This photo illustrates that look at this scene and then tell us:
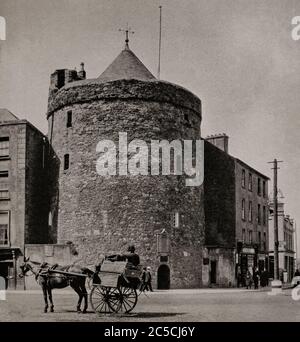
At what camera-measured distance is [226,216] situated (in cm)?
3750

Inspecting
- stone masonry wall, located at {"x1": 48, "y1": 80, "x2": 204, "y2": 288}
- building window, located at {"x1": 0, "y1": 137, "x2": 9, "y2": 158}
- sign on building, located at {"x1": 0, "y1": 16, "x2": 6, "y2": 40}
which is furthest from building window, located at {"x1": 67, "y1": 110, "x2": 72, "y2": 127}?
sign on building, located at {"x1": 0, "y1": 16, "x2": 6, "y2": 40}

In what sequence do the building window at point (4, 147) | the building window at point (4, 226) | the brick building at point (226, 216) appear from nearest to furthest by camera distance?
the building window at point (4, 226), the building window at point (4, 147), the brick building at point (226, 216)

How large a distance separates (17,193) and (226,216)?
14.0m

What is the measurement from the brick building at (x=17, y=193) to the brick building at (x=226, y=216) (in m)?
10.2

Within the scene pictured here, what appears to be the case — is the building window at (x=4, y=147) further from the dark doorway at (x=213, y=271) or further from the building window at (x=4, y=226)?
the dark doorway at (x=213, y=271)

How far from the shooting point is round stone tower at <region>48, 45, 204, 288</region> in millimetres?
30156

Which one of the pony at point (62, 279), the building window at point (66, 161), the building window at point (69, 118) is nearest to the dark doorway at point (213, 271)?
the building window at point (66, 161)

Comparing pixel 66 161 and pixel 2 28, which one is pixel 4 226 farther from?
pixel 2 28

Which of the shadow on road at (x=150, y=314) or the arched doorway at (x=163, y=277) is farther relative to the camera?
the arched doorway at (x=163, y=277)

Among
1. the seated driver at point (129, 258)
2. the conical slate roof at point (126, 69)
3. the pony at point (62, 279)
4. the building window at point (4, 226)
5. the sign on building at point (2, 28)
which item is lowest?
the pony at point (62, 279)

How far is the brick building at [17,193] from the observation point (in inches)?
1188

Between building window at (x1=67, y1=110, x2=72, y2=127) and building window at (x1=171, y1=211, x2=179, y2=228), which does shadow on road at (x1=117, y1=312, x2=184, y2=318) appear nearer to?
building window at (x1=171, y1=211, x2=179, y2=228)
